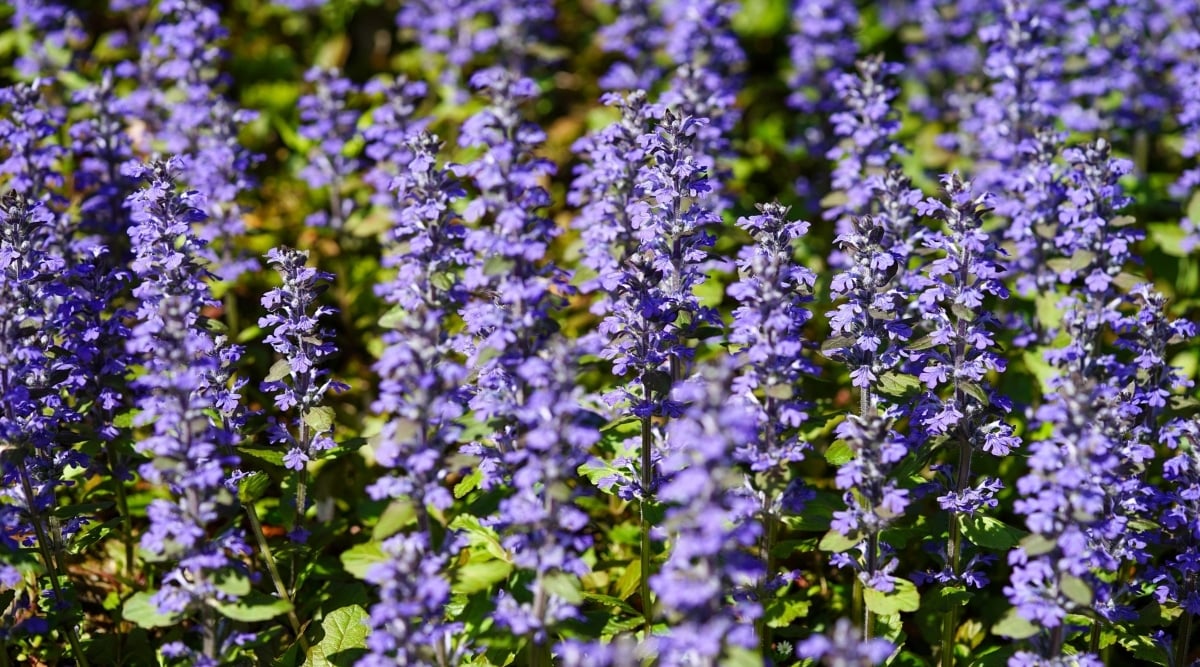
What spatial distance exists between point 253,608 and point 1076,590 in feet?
14.0

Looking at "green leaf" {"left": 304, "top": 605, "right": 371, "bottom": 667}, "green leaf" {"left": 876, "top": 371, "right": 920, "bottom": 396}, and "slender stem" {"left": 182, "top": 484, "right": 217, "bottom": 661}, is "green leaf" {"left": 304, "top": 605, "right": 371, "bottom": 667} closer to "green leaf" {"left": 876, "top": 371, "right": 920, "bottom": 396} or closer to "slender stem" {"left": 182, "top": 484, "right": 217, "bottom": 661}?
"slender stem" {"left": 182, "top": 484, "right": 217, "bottom": 661}

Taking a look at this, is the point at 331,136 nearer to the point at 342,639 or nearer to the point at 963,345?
the point at 342,639

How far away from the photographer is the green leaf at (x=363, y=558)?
5688mm

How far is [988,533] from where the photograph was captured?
6.46 m

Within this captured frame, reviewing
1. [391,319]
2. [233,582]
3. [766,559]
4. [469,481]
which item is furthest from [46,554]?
[766,559]

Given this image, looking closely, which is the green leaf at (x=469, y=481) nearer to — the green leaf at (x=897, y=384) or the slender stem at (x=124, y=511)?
the green leaf at (x=897, y=384)

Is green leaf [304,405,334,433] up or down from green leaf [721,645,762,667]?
up

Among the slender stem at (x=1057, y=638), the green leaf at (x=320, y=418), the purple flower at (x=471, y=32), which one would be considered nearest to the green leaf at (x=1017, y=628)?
the slender stem at (x=1057, y=638)

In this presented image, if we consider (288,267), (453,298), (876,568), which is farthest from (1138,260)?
(288,267)

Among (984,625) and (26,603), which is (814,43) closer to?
(984,625)

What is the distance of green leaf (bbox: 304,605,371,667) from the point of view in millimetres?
6586

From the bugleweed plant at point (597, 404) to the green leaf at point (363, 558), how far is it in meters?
0.04

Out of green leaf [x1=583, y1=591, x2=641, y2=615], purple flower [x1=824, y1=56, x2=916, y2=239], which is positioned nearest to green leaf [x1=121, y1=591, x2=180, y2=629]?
green leaf [x1=583, y1=591, x2=641, y2=615]

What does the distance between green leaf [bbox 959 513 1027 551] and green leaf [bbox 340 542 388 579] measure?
351 centimetres
